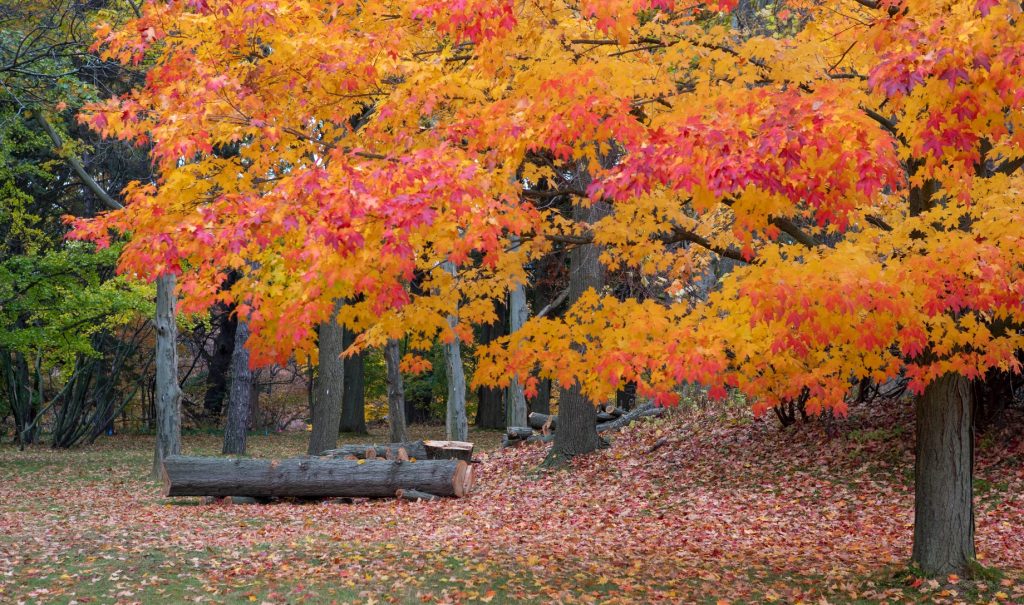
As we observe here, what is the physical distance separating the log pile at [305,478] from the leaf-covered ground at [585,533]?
0.28m

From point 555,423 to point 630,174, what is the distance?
14.7 metres

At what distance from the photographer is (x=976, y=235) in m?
6.24

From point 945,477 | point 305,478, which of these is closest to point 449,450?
point 305,478

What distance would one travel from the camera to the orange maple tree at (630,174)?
217 inches

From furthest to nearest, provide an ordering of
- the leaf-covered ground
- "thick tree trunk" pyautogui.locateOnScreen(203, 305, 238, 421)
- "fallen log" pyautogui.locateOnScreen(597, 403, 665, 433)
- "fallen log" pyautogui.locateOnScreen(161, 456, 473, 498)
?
"thick tree trunk" pyautogui.locateOnScreen(203, 305, 238, 421)
"fallen log" pyautogui.locateOnScreen(597, 403, 665, 433)
"fallen log" pyautogui.locateOnScreen(161, 456, 473, 498)
the leaf-covered ground

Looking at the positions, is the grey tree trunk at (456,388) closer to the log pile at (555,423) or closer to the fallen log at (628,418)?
the log pile at (555,423)

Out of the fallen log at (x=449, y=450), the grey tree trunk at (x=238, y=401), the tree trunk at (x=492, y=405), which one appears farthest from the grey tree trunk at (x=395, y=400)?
the tree trunk at (x=492, y=405)

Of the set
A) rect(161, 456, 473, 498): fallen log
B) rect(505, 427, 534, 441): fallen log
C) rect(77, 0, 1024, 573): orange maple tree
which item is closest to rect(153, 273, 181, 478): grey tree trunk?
rect(161, 456, 473, 498): fallen log

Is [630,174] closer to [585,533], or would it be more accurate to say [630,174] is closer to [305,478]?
[585,533]

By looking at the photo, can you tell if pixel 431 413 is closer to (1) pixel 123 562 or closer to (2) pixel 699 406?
(2) pixel 699 406

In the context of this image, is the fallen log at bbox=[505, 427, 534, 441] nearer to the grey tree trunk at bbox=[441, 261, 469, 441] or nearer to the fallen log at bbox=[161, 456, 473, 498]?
the grey tree trunk at bbox=[441, 261, 469, 441]

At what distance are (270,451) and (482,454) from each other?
7.78 metres

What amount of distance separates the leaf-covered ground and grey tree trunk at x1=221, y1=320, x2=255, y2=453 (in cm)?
415

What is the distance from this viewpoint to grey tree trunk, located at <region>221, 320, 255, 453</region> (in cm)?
2211
